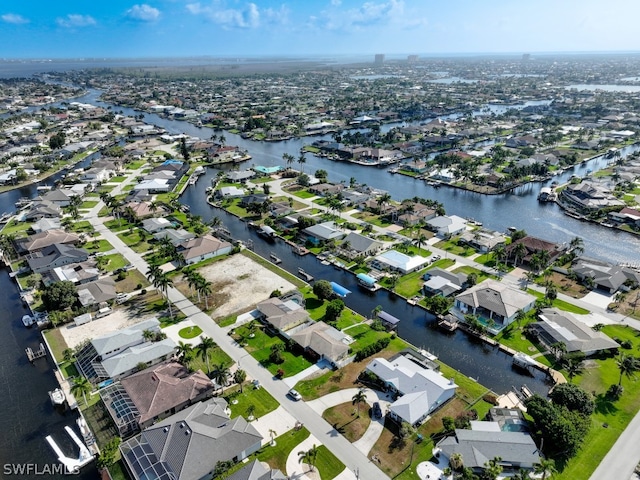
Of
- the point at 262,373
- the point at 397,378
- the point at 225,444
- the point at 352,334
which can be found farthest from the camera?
the point at 352,334

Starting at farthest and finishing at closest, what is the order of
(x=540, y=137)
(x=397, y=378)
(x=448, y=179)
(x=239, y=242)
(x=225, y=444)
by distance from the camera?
(x=540, y=137), (x=448, y=179), (x=239, y=242), (x=397, y=378), (x=225, y=444)

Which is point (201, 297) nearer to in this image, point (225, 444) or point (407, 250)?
point (225, 444)

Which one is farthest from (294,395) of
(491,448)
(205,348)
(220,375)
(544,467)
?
(544,467)

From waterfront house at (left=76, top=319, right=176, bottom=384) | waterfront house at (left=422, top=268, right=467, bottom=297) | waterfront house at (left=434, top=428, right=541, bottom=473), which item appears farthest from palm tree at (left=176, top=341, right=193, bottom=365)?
waterfront house at (left=422, top=268, right=467, bottom=297)

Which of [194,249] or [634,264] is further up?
[194,249]

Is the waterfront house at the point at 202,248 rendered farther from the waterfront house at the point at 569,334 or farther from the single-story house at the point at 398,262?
the waterfront house at the point at 569,334

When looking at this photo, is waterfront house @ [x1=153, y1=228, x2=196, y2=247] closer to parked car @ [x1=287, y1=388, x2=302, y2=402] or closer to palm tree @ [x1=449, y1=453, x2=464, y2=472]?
parked car @ [x1=287, y1=388, x2=302, y2=402]

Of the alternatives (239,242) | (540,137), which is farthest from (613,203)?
(239,242)
